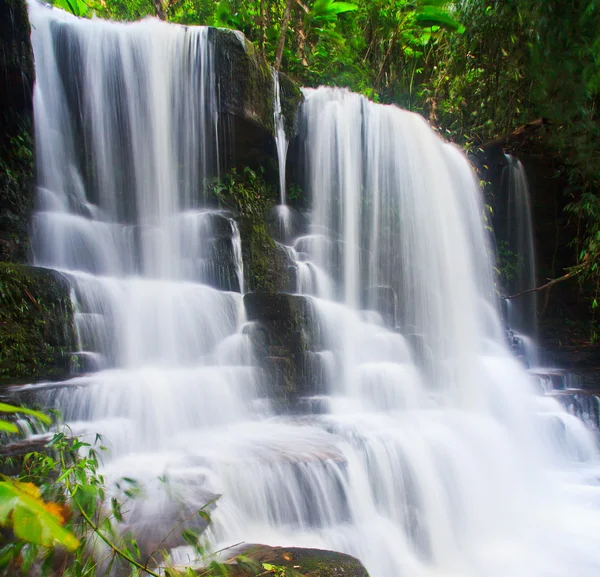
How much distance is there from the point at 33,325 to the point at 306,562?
11.6 ft

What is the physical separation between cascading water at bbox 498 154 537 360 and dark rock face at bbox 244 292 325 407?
6418mm

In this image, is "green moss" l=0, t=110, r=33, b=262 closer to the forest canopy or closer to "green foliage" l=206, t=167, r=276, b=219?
"green foliage" l=206, t=167, r=276, b=219

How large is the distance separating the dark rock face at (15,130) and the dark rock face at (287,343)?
3.20 metres

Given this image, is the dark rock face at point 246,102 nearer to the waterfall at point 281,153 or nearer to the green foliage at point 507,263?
the waterfall at point 281,153

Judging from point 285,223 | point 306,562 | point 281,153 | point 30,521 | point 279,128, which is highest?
point 279,128

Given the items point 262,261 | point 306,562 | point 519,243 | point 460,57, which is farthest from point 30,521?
point 519,243

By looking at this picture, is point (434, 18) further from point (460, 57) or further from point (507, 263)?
point (507, 263)

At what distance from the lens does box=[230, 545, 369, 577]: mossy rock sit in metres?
2.41

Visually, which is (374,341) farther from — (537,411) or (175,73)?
(175,73)

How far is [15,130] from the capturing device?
680 centimetres

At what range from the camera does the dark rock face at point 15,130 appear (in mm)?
6188

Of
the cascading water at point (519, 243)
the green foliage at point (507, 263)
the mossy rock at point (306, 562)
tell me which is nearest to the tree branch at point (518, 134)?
the cascading water at point (519, 243)

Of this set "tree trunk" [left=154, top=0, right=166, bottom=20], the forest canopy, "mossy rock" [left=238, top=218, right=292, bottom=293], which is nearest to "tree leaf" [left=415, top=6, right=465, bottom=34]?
the forest canopy

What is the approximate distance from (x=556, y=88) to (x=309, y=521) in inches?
237
